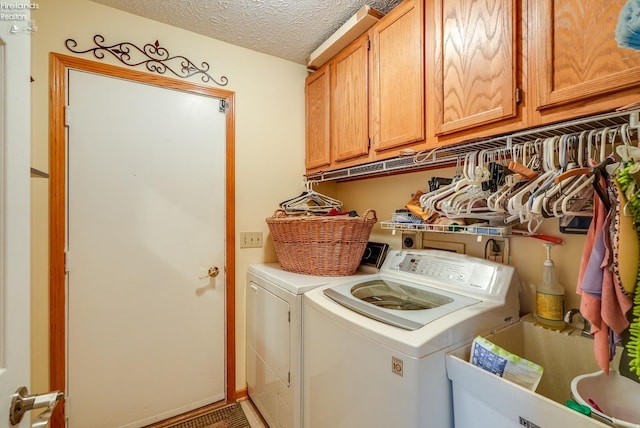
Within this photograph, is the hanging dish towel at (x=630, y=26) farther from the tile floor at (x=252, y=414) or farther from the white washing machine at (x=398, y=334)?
the tile floor at (x=252, y=414)

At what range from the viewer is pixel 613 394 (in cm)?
84

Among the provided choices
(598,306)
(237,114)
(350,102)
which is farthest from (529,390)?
(237,114)

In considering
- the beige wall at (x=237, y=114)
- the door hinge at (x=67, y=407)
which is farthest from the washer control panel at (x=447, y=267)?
the door hinge at (x=67, y=407)

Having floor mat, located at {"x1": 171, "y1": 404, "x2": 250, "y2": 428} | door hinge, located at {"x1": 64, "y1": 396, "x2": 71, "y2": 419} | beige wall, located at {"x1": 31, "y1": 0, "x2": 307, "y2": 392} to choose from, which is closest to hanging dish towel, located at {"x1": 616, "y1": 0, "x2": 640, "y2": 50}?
beige wall, located at {"x1": 31, "y1": 0, "x2": 307, "y2": 392}

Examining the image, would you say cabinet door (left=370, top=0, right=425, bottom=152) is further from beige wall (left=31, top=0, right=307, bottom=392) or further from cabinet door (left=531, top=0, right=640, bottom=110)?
beige wall (left=31, top=0, right=307, bottom=392)

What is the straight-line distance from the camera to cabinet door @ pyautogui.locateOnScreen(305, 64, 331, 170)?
1948 millimetres

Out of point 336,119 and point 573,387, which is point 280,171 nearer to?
point 336,119

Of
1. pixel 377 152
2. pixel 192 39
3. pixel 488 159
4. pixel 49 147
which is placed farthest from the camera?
pixel 192 39

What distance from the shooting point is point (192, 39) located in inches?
72.6

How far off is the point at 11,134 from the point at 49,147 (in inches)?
46.5

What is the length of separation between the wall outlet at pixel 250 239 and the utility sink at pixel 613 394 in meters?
1.74

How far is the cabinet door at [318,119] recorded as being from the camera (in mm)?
1948

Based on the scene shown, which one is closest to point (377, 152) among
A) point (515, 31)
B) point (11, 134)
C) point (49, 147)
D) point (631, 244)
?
point (515, 31)

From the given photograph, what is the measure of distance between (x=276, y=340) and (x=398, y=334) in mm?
869
